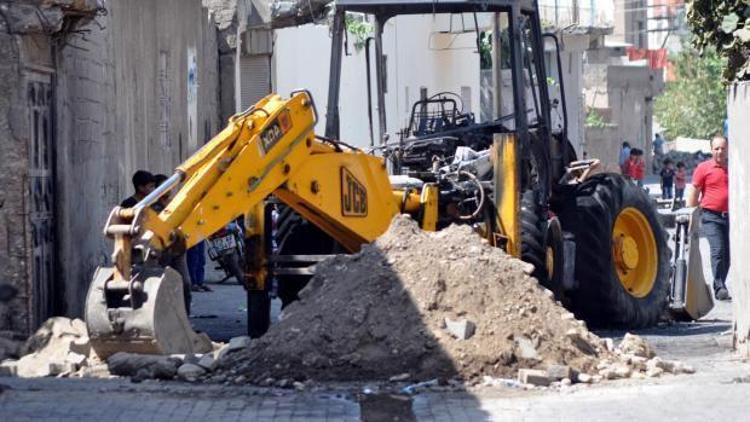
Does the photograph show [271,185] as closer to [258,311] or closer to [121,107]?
[258,311]

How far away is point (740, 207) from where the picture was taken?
38.6 feet

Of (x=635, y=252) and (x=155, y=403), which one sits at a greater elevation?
(x=635, y=252)

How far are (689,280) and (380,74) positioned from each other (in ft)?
11.3

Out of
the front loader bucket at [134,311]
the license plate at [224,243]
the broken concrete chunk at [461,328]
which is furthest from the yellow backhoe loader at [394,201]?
the license plate at [224,243]

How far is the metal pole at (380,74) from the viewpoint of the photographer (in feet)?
45.4

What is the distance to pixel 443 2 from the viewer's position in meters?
13.3

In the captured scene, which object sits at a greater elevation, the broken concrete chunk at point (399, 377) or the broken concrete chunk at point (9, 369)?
the broken concrete chunk at point (9, 369)

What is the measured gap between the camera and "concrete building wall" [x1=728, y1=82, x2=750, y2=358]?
456 inches

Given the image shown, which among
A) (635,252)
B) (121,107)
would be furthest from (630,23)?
(635,252)

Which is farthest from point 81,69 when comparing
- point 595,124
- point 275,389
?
point 595,124

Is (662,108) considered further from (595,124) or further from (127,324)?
(127,324)

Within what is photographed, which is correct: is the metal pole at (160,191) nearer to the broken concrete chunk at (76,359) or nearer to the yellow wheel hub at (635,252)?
the broken concrete chunk at (76,359)

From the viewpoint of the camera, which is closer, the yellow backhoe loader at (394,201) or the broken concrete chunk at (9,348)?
the yellow backhoe loader at (394,201)

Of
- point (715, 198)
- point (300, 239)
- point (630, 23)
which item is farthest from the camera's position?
point (630, 23)
